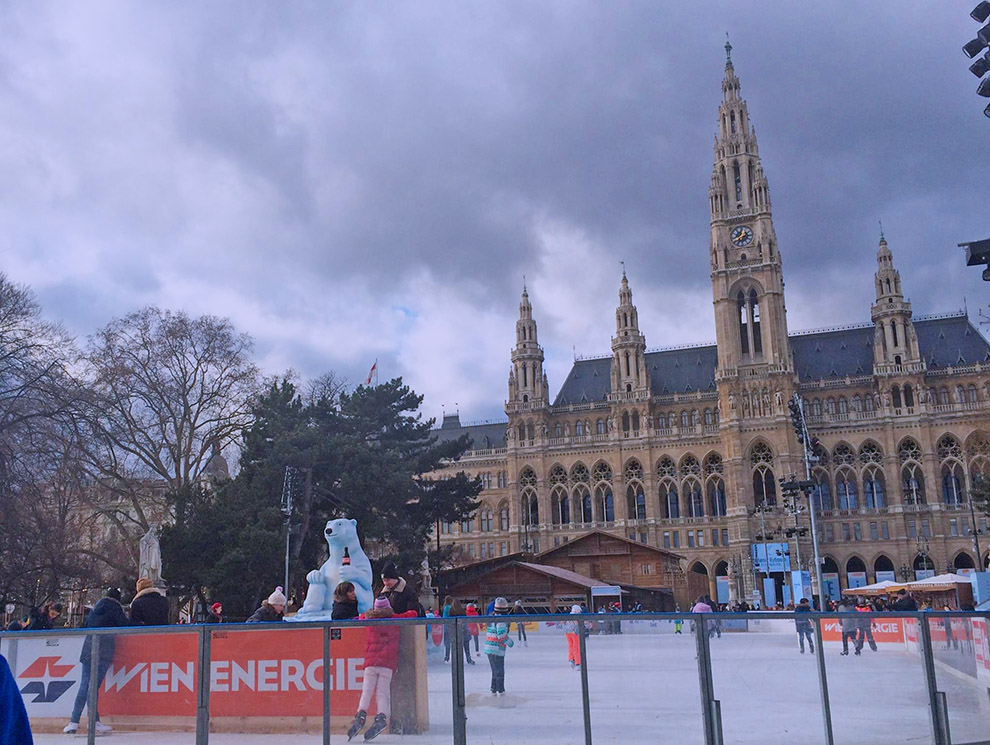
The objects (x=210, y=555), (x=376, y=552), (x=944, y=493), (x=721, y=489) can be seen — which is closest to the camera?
(x=210, y=555)

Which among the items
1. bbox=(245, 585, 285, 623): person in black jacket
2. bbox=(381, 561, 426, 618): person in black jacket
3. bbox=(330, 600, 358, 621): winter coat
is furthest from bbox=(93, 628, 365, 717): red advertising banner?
bbox=(245, 585, 285, 623): person in black jacket

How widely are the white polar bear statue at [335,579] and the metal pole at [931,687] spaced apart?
9263mm

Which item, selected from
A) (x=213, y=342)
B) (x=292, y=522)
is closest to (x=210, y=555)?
(x=292, y=522)

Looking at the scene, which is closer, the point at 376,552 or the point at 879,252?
the point at 376,552

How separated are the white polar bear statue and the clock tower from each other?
6980 centimetres

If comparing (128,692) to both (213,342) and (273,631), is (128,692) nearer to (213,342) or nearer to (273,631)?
(273,631)

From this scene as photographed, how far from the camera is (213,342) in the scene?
45.1 m

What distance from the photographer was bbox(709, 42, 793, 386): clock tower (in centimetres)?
8362

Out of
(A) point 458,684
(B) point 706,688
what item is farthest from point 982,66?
(A) point 458,684

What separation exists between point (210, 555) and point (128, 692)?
1242 inches

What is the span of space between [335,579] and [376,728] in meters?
8.64

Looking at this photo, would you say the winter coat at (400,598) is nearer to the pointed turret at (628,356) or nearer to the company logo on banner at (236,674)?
the company logo on banner at (236,674)

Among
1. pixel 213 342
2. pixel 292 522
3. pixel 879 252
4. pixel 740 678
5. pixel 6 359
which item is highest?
pixel 879 252

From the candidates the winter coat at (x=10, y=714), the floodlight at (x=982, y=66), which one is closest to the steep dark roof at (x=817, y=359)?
the floodlight at (x=982, y=66)
